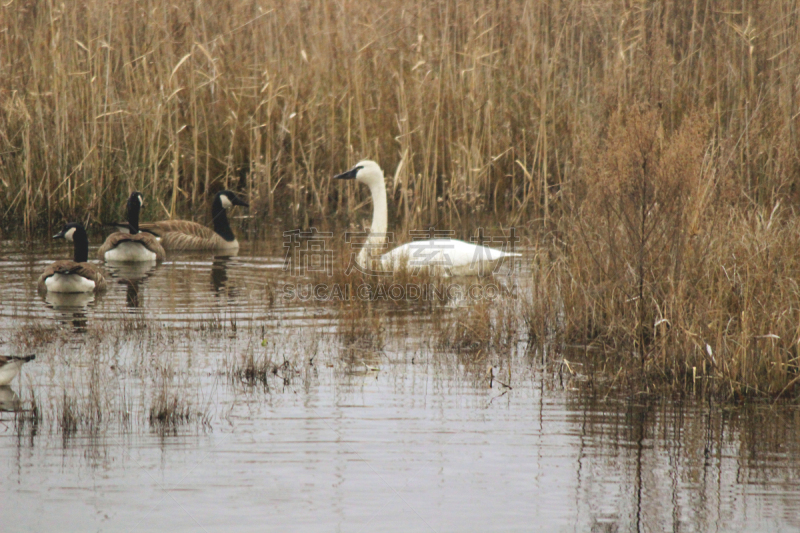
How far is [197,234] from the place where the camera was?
10.7 m

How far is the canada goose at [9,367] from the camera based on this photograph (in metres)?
5.09

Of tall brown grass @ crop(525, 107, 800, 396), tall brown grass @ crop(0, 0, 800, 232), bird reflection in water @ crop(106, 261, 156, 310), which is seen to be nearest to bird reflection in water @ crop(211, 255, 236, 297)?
bird reflection in water @ crop(106, 261, 156, 310)

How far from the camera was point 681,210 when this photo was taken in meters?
5.91

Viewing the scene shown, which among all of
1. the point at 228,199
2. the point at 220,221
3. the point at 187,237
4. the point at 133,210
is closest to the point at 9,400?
the point at 133,210

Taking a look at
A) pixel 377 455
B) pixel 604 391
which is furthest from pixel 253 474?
pixel 604 391

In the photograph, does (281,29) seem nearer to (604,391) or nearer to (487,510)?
(604,391)

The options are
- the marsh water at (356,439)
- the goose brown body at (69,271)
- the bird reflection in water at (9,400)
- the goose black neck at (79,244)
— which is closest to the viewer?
the marsh water at (356,439)

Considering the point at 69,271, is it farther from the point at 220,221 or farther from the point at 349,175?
the point at 349,175

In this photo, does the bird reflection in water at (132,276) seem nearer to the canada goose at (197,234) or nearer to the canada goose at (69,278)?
the canada goose at (69,278)

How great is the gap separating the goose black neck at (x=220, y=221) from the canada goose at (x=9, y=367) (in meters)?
5.58

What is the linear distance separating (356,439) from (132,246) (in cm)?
602

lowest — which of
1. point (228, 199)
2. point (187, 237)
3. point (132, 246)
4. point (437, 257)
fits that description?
point (437, 257)

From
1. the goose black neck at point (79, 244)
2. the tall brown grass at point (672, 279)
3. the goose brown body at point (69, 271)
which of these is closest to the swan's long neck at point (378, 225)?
the goose brown body at point (69, 271)

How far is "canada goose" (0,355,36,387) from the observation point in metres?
5.09
